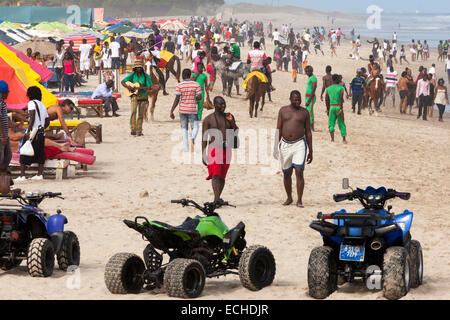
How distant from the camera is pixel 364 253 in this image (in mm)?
7090

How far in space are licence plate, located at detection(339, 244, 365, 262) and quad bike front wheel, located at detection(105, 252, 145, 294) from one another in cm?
176

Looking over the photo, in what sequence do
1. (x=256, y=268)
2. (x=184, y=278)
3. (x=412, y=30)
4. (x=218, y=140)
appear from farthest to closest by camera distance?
(x=412, y=30), (x=218, y=140), (x=256, y=268), (x=184, y=278)

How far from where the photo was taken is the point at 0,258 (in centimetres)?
781

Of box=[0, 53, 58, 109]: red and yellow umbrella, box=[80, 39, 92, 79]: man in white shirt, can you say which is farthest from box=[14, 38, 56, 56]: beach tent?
box=[0, 53, 58, 109]: red and yellow umbrella

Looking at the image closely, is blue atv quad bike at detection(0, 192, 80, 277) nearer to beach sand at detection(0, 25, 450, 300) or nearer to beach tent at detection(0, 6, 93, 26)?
beach sand at detection(0, 25, 450, 300)

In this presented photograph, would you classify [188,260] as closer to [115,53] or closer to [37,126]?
[37,126]

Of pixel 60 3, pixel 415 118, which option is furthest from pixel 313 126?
pixel 60 3

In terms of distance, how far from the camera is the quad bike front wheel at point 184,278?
693cm

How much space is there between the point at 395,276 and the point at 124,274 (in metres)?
2.27

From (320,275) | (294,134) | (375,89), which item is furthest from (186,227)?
(375,89)

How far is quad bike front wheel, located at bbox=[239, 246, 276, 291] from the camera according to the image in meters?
7.41

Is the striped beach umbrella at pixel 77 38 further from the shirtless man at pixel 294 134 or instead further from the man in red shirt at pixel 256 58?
the shirtless man at pixel 294 134

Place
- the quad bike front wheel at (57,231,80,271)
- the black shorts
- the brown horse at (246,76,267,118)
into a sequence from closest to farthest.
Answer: the quad bike front wheel at (57,231,80,271) < the black shorts < the brown horse at (246,76,267,118)
